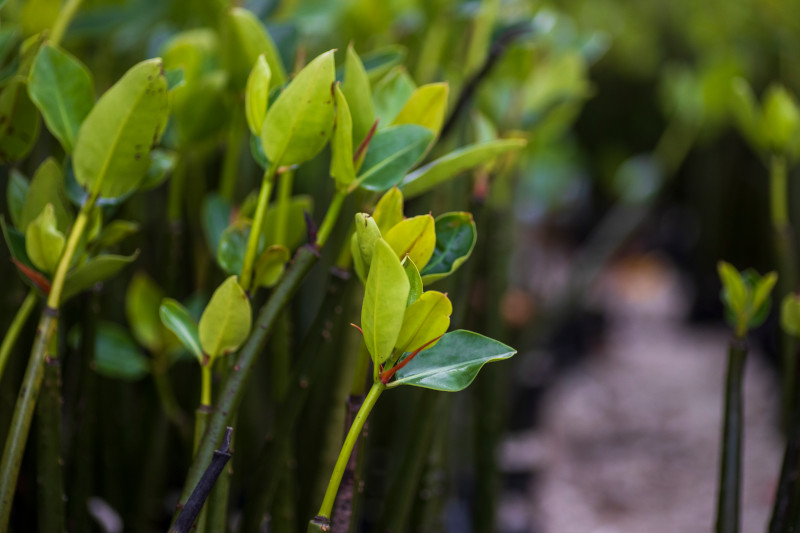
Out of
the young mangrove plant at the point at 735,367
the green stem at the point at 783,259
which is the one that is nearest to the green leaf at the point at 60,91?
the young mangrove plant at the point at 735,367

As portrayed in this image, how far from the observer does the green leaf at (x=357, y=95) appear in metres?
0.35

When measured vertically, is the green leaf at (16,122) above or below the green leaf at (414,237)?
above

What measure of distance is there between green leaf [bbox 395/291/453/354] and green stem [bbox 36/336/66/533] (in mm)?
199

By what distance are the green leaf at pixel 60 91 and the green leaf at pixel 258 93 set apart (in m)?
0.11

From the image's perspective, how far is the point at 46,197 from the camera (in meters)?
0.37

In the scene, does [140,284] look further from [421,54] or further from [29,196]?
[421,54]

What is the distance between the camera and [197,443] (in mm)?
350

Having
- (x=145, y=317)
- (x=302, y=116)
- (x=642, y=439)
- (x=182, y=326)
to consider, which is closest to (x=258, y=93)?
(x=302, y=116)

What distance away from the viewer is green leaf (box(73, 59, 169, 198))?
33cm

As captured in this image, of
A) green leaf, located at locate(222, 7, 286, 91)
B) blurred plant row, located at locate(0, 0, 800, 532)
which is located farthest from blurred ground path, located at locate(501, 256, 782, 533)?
green leaf, located at locate(222, 7, 286, 91)

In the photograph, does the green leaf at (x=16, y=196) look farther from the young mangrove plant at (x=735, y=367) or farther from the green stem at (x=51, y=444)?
the young mangrove plant at (x=735, y=367)

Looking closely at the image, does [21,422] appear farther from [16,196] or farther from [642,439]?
[642,439]

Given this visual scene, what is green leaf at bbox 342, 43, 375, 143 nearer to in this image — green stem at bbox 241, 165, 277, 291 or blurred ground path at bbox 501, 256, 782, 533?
green stem at bbox 241, 165, 277, 291

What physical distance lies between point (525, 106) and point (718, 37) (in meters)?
0.94
